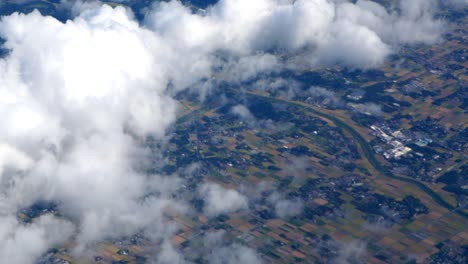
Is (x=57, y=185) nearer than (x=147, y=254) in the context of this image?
No

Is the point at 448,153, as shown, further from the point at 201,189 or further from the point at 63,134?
the point at 63,134

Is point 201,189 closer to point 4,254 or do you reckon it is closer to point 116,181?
point 116,181

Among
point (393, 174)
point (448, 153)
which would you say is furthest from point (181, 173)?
point (448, 153)

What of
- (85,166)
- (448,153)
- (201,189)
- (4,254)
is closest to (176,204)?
(201,189)

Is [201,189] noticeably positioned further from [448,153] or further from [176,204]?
[448,153]

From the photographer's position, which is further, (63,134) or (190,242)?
(63,134)

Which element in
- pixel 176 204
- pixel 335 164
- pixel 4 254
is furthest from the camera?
pixel 335 164

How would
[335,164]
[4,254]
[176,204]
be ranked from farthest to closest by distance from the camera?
[335,164] < [176,204] < [4,254]

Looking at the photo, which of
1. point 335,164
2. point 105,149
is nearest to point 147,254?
point 105,149
